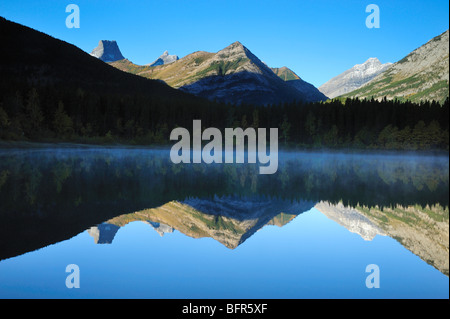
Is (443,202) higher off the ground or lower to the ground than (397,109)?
lower

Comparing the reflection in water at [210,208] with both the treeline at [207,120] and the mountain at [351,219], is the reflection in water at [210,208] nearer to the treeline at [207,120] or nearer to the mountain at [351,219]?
the mountain at [351,219]

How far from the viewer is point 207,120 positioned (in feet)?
381

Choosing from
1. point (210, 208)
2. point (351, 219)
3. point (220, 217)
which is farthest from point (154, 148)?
point (351, 219)

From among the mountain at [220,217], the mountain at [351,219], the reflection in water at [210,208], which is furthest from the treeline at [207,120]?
the mountain at [351,219]

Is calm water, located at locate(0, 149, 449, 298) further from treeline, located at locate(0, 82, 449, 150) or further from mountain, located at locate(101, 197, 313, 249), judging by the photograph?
treeline, located at locate(0, 82, 449, 150)

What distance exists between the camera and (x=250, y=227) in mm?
14359

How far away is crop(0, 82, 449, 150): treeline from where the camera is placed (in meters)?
85.5

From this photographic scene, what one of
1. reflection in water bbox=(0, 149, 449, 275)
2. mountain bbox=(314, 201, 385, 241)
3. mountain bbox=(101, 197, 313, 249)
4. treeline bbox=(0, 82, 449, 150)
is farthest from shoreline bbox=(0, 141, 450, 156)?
mountain bbox=(314, 201, 385, 241)

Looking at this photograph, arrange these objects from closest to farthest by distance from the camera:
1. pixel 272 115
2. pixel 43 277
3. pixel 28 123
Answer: pixel 43 277 < pixel 28 123 < pixel 272 115

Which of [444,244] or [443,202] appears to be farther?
[443,202]

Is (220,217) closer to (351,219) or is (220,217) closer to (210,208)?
(210,208)
